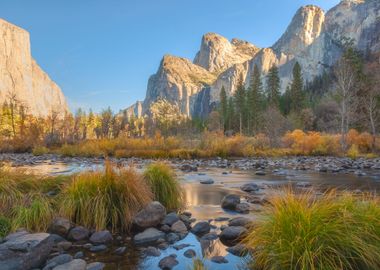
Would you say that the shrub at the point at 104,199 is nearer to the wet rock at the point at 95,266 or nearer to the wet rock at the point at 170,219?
the wet rock at the point at 170,219

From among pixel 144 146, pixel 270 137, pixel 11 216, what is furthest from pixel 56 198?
pixel 270 137

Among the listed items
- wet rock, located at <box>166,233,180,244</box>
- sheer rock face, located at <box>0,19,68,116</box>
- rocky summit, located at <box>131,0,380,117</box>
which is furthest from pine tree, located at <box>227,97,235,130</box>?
sheer rock face, located at <box>0,19,68,116</box>

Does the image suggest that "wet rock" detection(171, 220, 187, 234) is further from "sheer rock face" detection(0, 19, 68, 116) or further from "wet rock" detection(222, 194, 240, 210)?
"sheer rock face" detection(0, 19, 68, 116)

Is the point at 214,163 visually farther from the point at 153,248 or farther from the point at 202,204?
the point at 153,248

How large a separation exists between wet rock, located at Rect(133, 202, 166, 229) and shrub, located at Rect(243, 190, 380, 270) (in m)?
2.46

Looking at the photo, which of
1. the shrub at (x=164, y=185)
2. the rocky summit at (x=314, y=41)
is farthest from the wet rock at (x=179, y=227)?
the rocky summit at (x=314, y=41)

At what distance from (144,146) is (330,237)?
2237cm

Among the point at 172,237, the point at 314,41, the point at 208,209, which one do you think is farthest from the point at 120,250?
the point at 314,41

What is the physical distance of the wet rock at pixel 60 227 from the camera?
17.2 ft

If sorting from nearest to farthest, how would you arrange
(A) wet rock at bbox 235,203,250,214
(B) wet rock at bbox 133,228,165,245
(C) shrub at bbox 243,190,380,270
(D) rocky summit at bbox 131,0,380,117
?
(C) shrub at bbox 243,190,380,270, (B) wet rock at bbox 133,228,165,245, (A) wet rock at bbox 235,203,250,214, (D) rocky summit at bbox 131,0,380,117

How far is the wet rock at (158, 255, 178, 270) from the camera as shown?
417cm

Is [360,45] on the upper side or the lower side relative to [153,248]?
upper

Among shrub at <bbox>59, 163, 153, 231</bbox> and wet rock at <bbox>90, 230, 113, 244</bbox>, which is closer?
wet rock at <bbox>90, 230, 113, 244</bbox>

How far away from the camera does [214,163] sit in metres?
19.4
